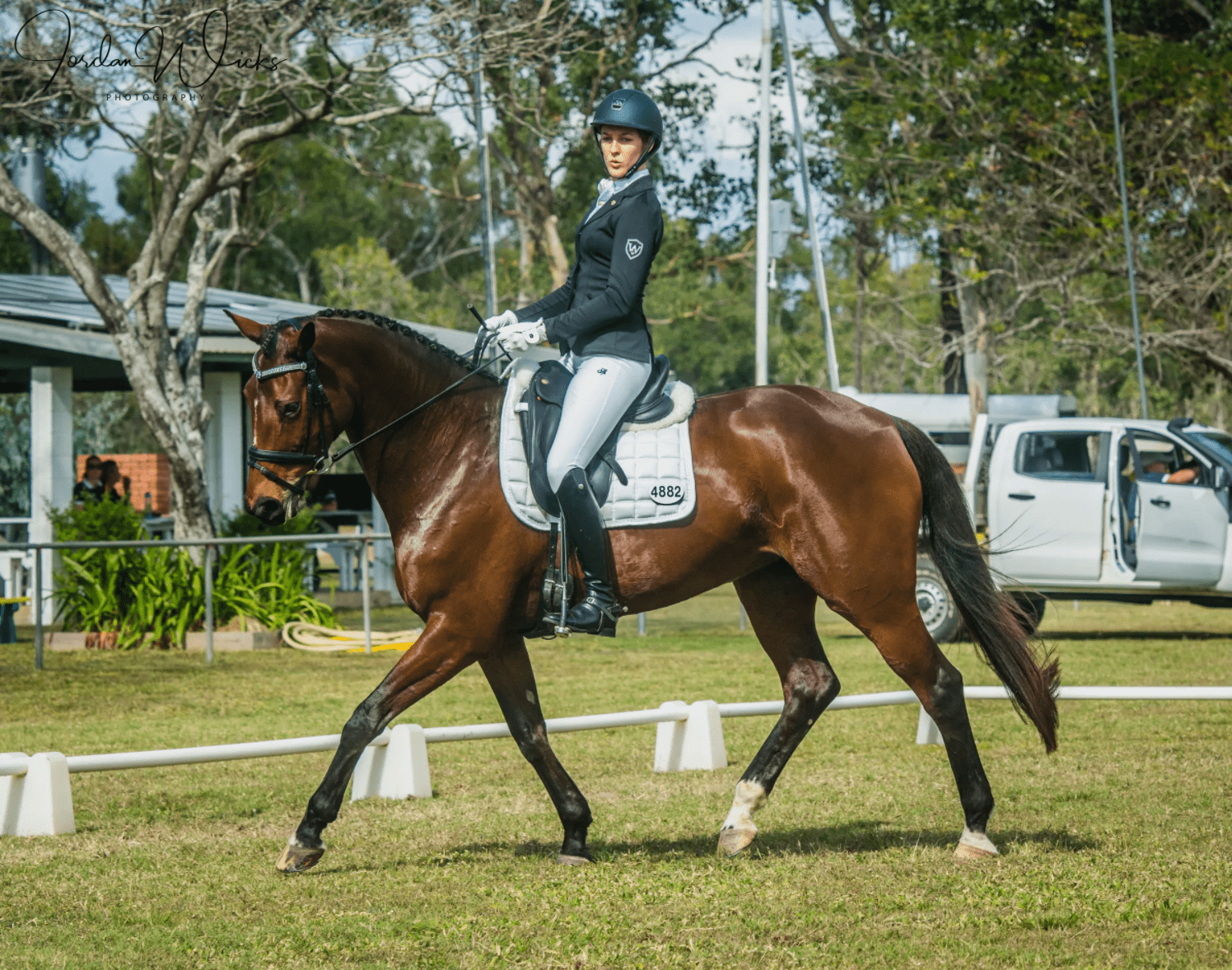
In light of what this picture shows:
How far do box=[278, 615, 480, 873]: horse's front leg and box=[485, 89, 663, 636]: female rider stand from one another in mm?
498

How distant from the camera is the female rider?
562cm

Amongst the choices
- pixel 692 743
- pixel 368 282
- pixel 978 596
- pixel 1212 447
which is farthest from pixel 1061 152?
pixel 368 282

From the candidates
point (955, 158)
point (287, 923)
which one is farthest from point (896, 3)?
point (287, 923)

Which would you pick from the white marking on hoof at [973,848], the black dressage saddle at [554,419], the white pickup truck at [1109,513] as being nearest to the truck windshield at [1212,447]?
the white pickup truck at [1109,513]

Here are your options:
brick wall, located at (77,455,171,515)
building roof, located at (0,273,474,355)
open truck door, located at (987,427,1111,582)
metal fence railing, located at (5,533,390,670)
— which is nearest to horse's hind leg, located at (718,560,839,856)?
metal fence railing, located at (5,533,390,670)

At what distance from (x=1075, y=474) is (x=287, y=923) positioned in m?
12.0

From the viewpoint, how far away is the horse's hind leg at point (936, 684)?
5.75 m

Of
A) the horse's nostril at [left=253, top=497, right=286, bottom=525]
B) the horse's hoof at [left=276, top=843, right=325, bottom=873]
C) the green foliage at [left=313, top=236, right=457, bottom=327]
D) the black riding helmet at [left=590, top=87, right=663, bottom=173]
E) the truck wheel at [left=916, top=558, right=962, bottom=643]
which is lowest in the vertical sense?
the horse's hoof at [left=276, top=843, right=325, bottom=873]

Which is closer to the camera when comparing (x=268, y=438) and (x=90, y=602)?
(x=268, y=438)

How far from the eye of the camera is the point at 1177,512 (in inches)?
578

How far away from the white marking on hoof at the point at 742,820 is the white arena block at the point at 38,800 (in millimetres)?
2936

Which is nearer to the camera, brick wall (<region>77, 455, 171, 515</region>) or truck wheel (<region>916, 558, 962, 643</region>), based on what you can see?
truck wheel (<region>916, 558, 962, 643</region>)

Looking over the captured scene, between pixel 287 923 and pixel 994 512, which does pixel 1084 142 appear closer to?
pixel 994 512

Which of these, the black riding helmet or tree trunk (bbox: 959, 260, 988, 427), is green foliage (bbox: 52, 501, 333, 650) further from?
tree trunk (bbox: 959, 260, 988, 427)
